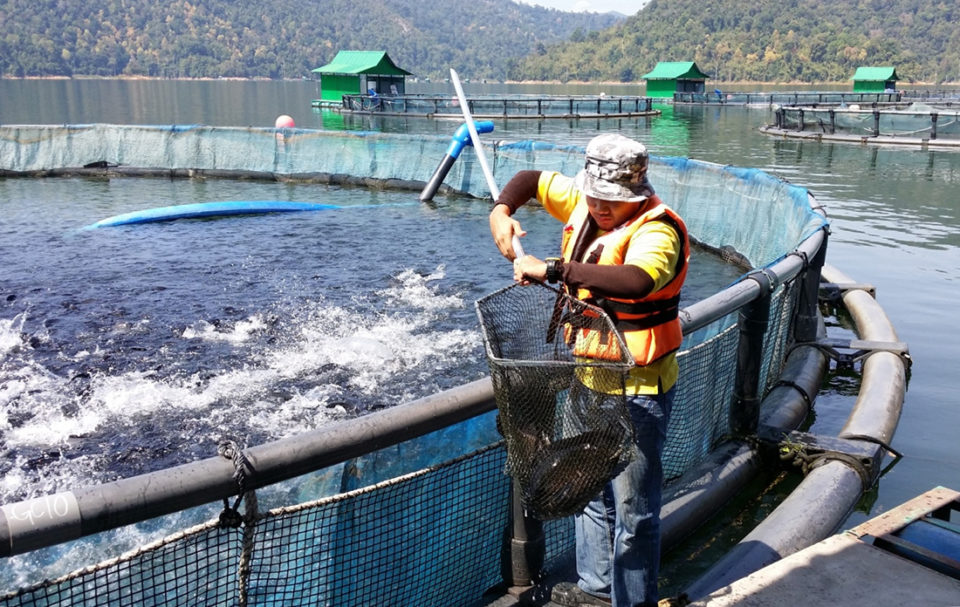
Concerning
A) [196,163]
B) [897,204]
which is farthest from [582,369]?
[196,163]

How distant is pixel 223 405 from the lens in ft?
24.8

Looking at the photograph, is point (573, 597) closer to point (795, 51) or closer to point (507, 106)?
point (507, 106)

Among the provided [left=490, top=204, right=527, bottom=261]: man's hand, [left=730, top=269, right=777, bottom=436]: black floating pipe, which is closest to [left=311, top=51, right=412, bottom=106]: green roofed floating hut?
[left=730, top=269, right=777, bottom=436]: black floating pipe

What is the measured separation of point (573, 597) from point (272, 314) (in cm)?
722

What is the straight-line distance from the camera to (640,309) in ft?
10.7

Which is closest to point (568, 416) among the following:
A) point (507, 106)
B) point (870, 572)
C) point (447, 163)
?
point (870, 572)

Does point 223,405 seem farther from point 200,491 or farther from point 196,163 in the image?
point 196,163

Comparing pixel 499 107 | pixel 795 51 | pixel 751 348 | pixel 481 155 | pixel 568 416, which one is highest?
pixel 795 51

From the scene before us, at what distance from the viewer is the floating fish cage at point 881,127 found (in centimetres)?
2995

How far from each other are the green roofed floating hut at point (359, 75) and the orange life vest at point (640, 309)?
182 ft

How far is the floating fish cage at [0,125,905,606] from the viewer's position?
2.54 metres

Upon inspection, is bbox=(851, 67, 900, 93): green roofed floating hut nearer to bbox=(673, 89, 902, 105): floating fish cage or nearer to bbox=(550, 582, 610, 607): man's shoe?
bbox=(673, 89, 902, 105): floating fish cage

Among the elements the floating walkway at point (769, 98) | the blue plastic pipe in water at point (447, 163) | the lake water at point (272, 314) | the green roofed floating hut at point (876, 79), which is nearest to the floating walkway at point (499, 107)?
the floating walkway at point (769, 98)

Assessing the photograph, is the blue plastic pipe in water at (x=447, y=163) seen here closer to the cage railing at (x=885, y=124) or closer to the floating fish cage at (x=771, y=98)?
the cage railing at (x=885, y=124)
